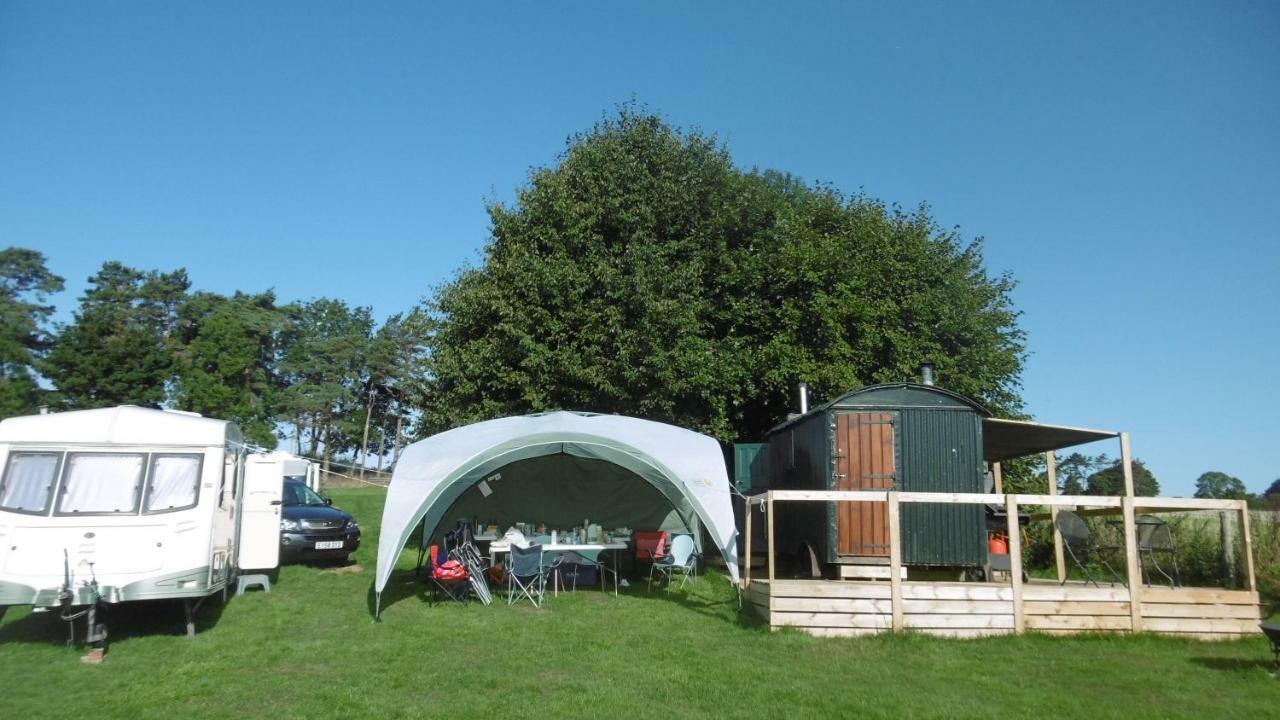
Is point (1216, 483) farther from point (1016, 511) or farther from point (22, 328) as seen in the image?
point (22, 328)

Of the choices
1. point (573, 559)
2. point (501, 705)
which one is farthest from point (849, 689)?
point (573, 559)

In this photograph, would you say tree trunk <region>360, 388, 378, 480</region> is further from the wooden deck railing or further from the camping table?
the wooden deck railing

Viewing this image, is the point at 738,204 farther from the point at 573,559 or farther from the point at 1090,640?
the point at 1090,640

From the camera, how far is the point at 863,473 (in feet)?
36.1

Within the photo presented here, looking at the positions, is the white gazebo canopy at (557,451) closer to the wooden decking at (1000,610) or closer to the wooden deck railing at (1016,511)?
the wooden decking at (1000,610)

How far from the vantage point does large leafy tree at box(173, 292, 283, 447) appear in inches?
1716

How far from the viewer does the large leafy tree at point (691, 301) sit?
1611 centimetres

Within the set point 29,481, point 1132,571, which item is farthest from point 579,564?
point 1132,571

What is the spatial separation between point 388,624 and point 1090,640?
751cm

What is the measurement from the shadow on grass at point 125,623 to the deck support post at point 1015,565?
8.80 m

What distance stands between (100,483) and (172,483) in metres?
0.66

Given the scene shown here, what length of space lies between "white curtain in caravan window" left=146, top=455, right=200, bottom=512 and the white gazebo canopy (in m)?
2.18

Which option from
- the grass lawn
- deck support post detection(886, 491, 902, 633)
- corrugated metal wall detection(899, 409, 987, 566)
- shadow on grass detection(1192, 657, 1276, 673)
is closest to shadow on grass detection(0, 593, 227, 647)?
the grass lawn

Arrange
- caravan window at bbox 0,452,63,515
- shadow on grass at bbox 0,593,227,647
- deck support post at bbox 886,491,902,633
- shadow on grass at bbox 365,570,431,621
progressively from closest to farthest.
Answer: caravan window at bbox 0,452,63,515
deck support post at bbox 886,491,902,633
shadow on grass at bbox 0,593,227,647
shadow on grass at bbox 365,570,431,621
